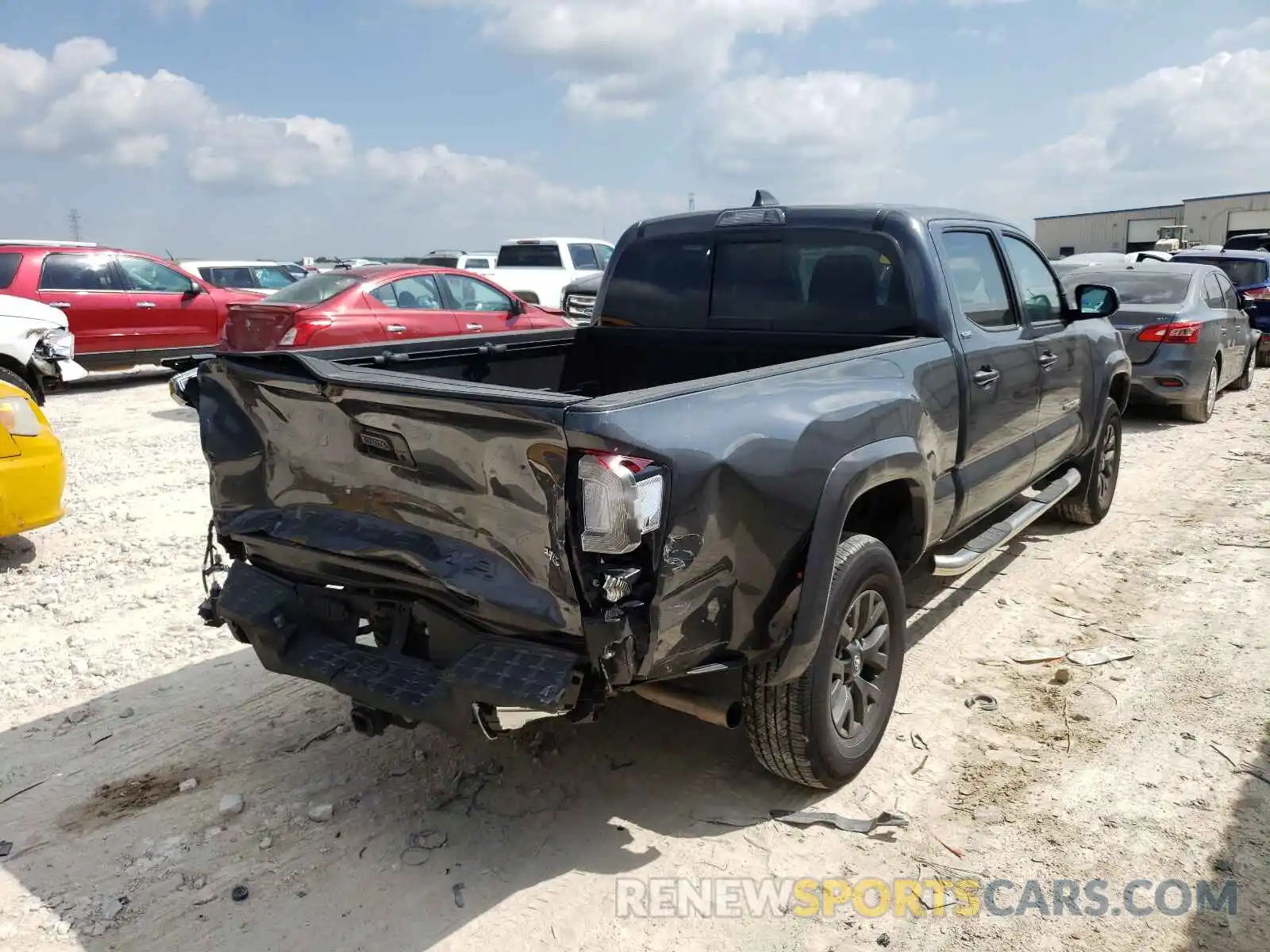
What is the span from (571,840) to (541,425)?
151 cm

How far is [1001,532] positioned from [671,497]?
2.74 m

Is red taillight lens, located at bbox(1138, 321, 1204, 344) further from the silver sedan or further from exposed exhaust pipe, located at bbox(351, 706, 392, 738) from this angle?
exposed exhaust pipe, located at bbox(351, 706, 392, 738)

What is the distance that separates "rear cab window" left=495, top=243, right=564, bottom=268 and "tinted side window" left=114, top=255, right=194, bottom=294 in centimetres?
713

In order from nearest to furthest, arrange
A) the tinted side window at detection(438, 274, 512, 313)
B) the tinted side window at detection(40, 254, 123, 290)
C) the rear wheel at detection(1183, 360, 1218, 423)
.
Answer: the rear wheel at detection(1183, 360, 1218, 423) < the tinted side window at detection(438, 274, 512, 313) < the tinted side window at detection(40, 254, 123, 290)

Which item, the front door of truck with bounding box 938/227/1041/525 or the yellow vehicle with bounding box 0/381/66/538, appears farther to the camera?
the yellow vehicle with bounding box 0/381/66/538

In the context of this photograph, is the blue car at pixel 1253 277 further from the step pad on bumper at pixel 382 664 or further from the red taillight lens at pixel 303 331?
the step pad on bumper at pixel 382 664

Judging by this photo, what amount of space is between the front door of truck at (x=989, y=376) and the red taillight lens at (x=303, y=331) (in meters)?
6.85

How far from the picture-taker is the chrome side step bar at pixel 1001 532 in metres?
4.14

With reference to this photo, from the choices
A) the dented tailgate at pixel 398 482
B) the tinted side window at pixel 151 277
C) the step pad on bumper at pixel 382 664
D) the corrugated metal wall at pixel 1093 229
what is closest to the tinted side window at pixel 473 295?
the tinted side window at pixel 151 277

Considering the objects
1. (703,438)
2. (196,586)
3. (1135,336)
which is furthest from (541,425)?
(1135,336)

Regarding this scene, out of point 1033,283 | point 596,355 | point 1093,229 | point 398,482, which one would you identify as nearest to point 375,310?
point 596,355

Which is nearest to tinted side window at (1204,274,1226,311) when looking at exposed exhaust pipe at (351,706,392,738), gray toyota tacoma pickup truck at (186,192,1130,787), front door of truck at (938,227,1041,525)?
front door of truck at (938,227,1041,525)

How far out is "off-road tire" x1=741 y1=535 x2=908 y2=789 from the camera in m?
3.09

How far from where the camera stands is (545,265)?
1883 centimetres
